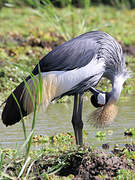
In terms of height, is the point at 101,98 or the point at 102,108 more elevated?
the point at 101,98

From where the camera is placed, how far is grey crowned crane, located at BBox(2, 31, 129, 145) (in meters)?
4.59

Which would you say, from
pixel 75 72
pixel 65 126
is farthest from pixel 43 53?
pixel 75 72

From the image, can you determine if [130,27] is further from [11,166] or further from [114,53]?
[11,166]

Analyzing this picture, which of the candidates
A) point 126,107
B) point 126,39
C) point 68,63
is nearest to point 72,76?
point 68,63

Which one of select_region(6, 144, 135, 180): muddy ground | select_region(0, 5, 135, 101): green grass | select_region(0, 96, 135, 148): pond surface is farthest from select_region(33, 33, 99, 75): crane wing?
select_region(0, 5, 135, 101): green grass

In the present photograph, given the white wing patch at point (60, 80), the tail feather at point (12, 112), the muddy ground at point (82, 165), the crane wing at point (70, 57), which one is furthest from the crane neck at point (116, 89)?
the muddy ground at point (82, 165)

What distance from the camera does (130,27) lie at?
1179 cm

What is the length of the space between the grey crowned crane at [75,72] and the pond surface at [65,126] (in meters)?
0.26

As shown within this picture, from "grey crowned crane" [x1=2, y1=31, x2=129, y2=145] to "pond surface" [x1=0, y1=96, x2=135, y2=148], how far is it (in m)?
0.26

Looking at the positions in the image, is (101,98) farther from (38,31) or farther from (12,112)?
(38,31)

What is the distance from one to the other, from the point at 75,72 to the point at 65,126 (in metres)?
1.02

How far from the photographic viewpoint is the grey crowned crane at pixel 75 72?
459cm

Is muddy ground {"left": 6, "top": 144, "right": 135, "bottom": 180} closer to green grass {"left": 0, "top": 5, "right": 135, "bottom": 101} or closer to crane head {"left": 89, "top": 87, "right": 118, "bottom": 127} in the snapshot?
Result: crane head {"left": 89, "top": 87, "right": 118, "bottom": 127}

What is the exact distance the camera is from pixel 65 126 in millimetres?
5418
